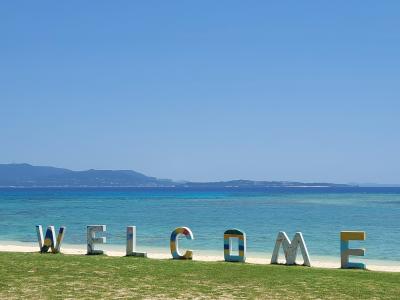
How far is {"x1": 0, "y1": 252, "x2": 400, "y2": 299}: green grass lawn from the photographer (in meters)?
13.6

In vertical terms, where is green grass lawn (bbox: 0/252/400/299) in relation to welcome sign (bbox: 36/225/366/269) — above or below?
below

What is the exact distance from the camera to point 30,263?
57.9ft

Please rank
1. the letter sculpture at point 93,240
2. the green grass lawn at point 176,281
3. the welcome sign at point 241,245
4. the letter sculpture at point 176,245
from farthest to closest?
the letter sculpture at point 93,240 < the letter sculpture at point 176,245 < the welcome sign at point 241,245 < the green grass lawn at point 176,281

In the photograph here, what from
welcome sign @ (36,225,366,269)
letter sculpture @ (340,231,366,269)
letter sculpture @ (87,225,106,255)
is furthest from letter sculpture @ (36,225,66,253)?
letter sculpture @ (340,231,366,269)

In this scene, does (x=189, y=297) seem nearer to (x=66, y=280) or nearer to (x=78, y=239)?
(x=66, y=280)

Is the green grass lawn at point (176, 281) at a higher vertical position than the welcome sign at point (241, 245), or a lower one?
lower

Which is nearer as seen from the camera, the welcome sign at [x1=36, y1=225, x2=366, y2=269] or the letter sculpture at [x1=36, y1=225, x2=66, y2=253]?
the welcome sign at [x1=36, y1=225, x2=366, y2=269]

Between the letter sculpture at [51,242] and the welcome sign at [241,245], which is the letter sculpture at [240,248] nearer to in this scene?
the welcome sign at [241,245]

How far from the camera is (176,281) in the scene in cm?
1520

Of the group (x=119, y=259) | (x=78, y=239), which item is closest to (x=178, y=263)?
(x=119, y=259)

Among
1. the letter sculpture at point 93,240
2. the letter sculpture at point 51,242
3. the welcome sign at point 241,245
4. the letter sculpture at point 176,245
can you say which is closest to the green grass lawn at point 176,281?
the welcome sign at point 241,245

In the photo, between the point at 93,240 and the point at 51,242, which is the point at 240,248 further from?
the point at 51,242

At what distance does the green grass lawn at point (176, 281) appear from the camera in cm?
1360

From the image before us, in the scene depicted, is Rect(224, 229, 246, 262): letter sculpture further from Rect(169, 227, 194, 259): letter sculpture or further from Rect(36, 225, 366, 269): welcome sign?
Rect(169, 227, 194, 259): letter sculpture
